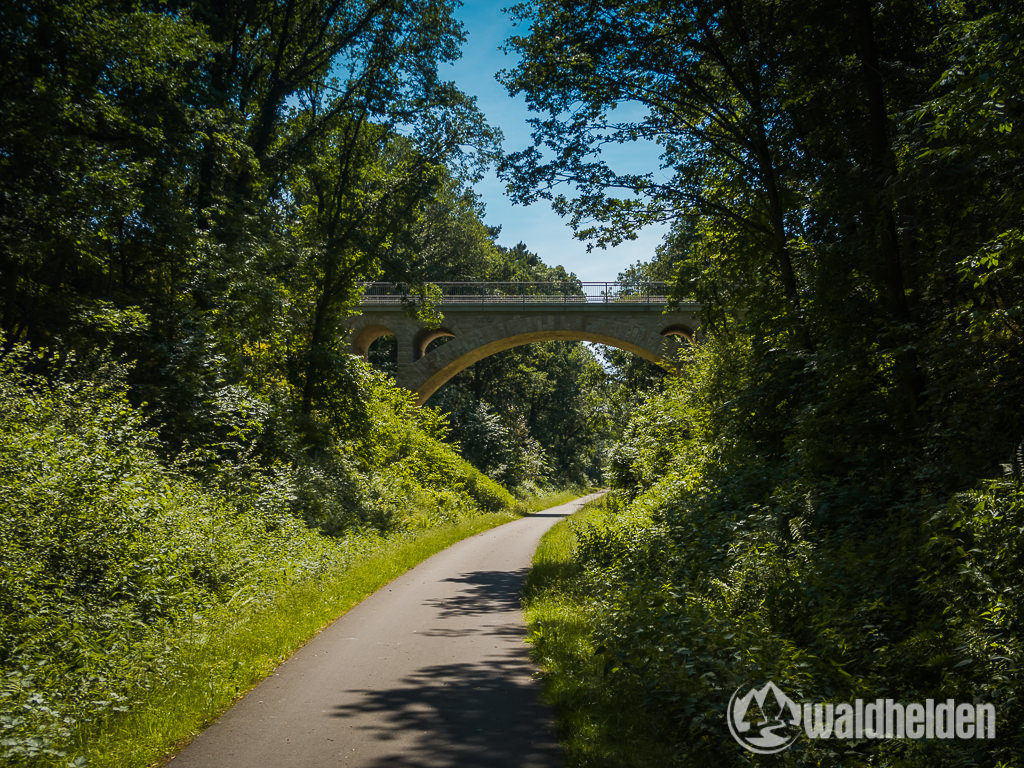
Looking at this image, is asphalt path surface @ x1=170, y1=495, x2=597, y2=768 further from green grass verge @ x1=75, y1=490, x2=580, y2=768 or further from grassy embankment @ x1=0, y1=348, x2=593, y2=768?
grassy embankment @ x1=0, y1=348, x2=593, y2=768

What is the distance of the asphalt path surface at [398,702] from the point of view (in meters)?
4.20

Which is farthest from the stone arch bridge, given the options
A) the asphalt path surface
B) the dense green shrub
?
the asphalt path surface

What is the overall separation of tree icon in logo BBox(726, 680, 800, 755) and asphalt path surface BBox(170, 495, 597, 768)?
47.3 inches

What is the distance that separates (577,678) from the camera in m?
5.54

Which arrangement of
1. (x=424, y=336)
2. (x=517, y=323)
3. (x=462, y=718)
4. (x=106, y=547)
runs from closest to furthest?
(x=462, y=718), (x=106, y=547), (x=517, y=323), (x=424, y=336)

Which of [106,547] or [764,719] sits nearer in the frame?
[764,719]

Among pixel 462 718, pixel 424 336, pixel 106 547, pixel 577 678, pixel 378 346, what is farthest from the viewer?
pixel 378 346

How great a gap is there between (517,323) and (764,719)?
2684 cm

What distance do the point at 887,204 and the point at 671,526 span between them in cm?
493

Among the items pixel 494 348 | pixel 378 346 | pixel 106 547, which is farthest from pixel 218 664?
pixel 378 346

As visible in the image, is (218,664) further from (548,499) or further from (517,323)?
(548,499)

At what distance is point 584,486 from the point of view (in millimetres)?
52469

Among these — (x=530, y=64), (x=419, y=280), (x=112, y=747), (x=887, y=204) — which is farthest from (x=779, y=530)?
(x=419, y=280)

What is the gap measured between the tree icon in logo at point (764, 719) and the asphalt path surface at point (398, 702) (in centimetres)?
120
